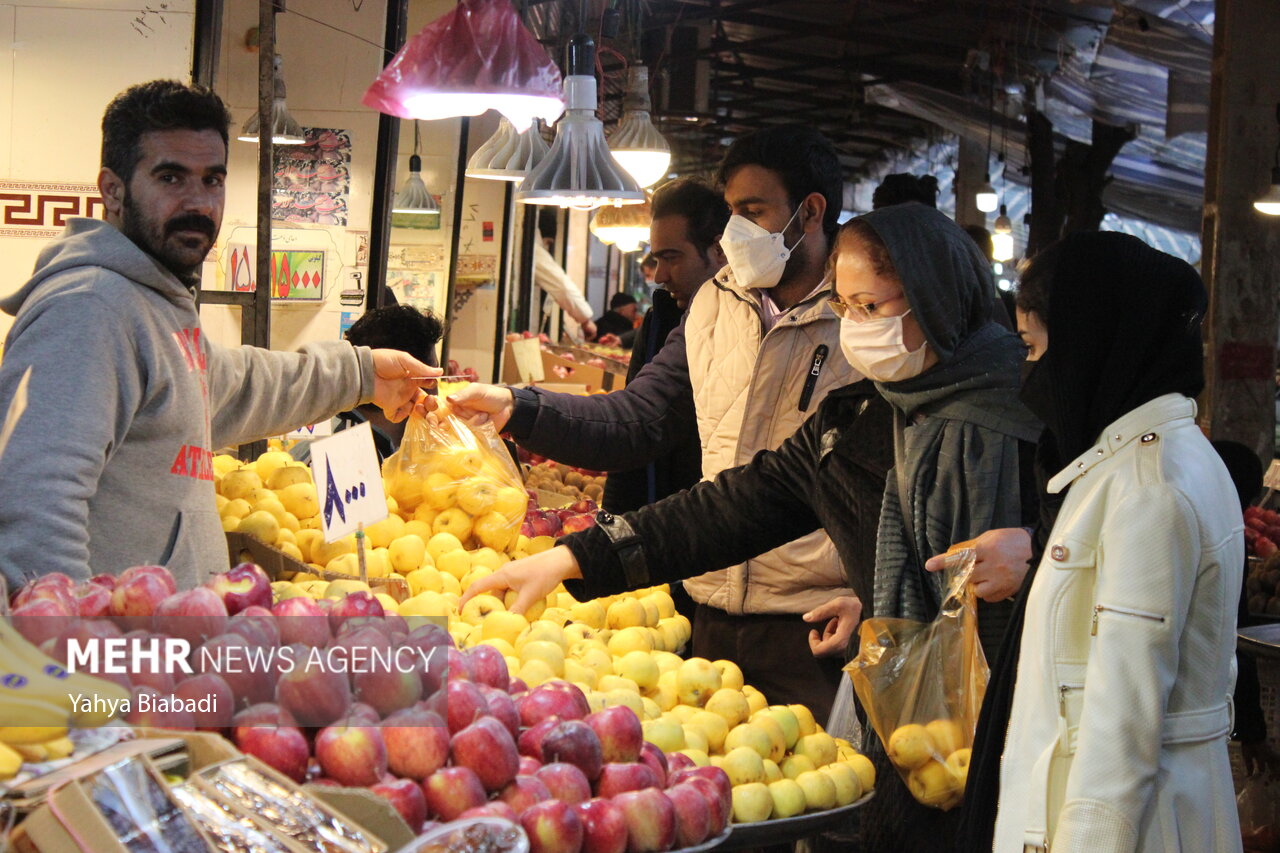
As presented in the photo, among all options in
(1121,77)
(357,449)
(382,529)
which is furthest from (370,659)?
(1121,77)

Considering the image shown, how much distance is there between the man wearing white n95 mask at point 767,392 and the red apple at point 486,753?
1.38m

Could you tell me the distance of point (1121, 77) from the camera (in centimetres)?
1170

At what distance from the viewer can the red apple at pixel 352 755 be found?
5.15ft

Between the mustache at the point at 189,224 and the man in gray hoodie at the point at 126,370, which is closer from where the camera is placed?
the man in gray hoodie at the point at 126,370

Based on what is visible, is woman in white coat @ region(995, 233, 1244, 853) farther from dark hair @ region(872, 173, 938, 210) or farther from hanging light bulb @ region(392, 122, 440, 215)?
hanging light bulb @ region(392, 122, 440, 215)

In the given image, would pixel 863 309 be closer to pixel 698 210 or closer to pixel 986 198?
pixel 698 210

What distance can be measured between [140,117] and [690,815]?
169 centimetres

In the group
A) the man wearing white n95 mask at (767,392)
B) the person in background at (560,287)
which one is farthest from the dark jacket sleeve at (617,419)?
the person in background at (560,287)

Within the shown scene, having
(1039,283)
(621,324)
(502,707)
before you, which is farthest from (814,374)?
(621,324)

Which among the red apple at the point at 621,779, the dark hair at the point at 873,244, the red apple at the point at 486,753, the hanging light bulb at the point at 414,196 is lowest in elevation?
the red apple at the point at 621,779

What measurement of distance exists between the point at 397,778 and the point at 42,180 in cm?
322

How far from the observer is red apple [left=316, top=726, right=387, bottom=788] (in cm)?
157

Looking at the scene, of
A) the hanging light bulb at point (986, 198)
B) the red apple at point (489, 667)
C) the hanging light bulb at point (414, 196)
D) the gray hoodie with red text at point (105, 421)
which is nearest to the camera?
the red apple at point (489, 667)

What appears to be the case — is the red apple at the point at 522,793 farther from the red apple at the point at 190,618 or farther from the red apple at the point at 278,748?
the red apple at the point at 190,618
